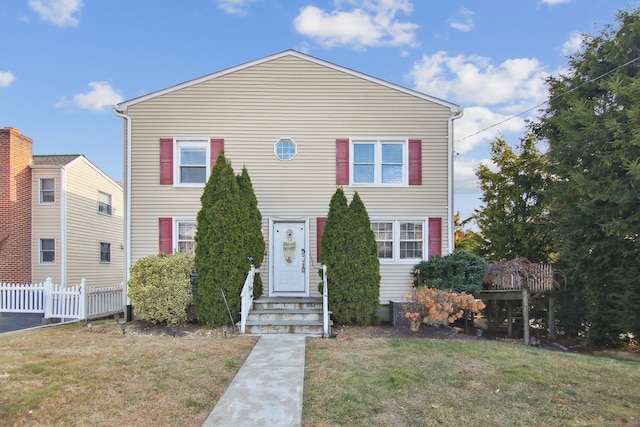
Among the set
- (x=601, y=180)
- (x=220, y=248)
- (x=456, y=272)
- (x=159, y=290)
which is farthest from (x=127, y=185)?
(x=601, y=180)

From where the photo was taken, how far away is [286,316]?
9.08m

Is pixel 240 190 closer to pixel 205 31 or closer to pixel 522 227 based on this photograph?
pixel 205 31

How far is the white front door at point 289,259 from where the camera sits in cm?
1076

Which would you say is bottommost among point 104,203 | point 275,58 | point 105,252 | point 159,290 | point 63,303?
point 63,303

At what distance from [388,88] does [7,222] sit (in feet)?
46.7

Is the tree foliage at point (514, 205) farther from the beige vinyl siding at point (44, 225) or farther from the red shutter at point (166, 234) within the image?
the beige vinyl siding at point (44, 225)

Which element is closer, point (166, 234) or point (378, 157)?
point (166, 234)

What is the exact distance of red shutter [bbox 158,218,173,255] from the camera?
10.8 metres

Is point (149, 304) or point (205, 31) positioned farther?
point (205, 31)

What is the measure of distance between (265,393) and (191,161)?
25.3 feet

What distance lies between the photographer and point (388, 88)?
11.2m

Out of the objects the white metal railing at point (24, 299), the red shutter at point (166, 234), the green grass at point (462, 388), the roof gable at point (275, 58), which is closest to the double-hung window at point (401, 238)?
the roof gable at point (275, 58)

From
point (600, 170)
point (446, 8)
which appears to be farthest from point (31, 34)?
point (600, 170)

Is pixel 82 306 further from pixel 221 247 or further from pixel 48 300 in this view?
pixel 221 247
